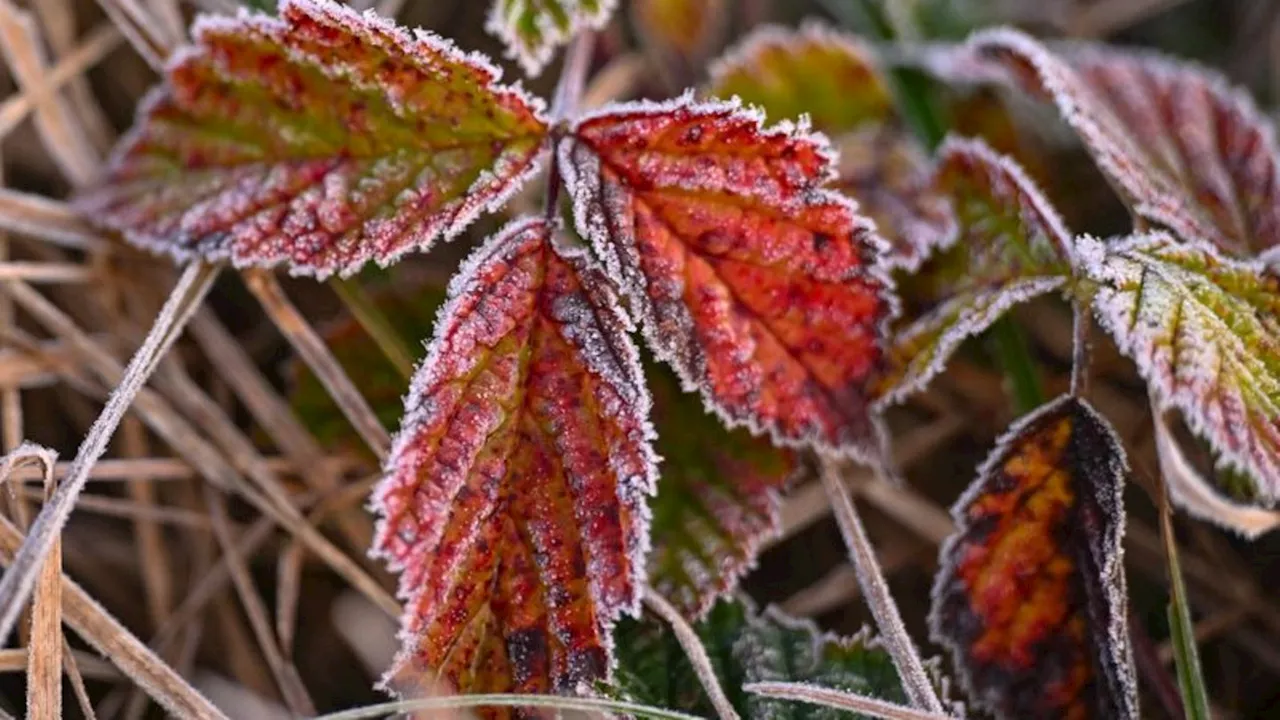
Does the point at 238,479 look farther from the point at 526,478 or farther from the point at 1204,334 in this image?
the point at 1204,334

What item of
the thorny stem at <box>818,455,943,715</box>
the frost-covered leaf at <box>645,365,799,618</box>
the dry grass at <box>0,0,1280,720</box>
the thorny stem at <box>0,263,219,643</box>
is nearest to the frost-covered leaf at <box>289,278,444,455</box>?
the dry grass at <box>0,0,1280,720</box>

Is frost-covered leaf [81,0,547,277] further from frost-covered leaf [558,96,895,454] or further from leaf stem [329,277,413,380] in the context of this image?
leaf stem [329,277,413,380]

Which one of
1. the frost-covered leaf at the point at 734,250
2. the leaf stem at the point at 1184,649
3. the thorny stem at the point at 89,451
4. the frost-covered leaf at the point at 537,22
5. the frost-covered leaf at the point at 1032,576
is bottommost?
the leaf stem at the point at 1184,649

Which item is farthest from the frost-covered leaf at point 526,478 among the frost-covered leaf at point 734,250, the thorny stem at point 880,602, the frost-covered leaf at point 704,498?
the thorny stem at point 880,602

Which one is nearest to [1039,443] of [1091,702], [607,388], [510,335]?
[1091,702]

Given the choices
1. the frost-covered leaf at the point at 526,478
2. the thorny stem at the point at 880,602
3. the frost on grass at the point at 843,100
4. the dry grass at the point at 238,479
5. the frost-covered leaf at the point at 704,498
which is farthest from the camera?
the frost on grass at the point at 843,100

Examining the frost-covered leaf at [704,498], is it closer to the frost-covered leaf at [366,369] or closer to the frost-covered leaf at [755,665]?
the frost-covered leaf at [755,665]

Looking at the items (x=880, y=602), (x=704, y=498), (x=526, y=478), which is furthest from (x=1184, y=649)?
(x=526, y=478)
